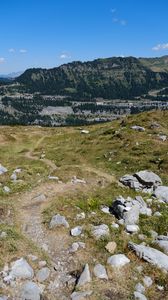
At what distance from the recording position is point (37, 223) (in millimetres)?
29875

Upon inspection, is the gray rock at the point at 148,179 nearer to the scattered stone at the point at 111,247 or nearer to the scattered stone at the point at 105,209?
the scattered stone at the point at 105,209

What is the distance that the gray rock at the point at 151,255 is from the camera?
23.8 metres

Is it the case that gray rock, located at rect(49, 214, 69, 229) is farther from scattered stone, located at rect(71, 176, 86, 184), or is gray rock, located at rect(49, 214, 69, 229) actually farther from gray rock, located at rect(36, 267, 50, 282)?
scattered stone, located at rect(71, 176, 86, 184)

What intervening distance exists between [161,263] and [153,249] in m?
1.51

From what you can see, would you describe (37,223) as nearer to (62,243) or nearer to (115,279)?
(62,243)

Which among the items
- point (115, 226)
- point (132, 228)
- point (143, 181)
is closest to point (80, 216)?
point (115, 226)

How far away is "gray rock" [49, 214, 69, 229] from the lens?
28.9 meters

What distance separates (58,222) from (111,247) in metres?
5.37

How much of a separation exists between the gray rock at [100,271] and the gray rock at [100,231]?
3.65m


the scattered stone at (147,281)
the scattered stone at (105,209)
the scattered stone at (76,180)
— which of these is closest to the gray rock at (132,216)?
the scattered stone at (105,209)

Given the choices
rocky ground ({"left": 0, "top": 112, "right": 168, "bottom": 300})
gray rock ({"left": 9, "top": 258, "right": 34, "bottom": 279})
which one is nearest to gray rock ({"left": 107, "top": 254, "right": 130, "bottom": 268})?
rocky ground ({"left": 0, "top": 112, "right": 168, "bottom": 300})

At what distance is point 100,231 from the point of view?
90.2ft

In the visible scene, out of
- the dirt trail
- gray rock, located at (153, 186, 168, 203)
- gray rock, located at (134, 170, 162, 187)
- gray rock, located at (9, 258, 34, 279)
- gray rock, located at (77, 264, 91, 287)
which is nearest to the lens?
gray rock, located at (77, 264, 91, 287)

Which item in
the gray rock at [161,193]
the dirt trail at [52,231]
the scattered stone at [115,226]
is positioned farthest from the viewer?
the gray rock at [161,193]
